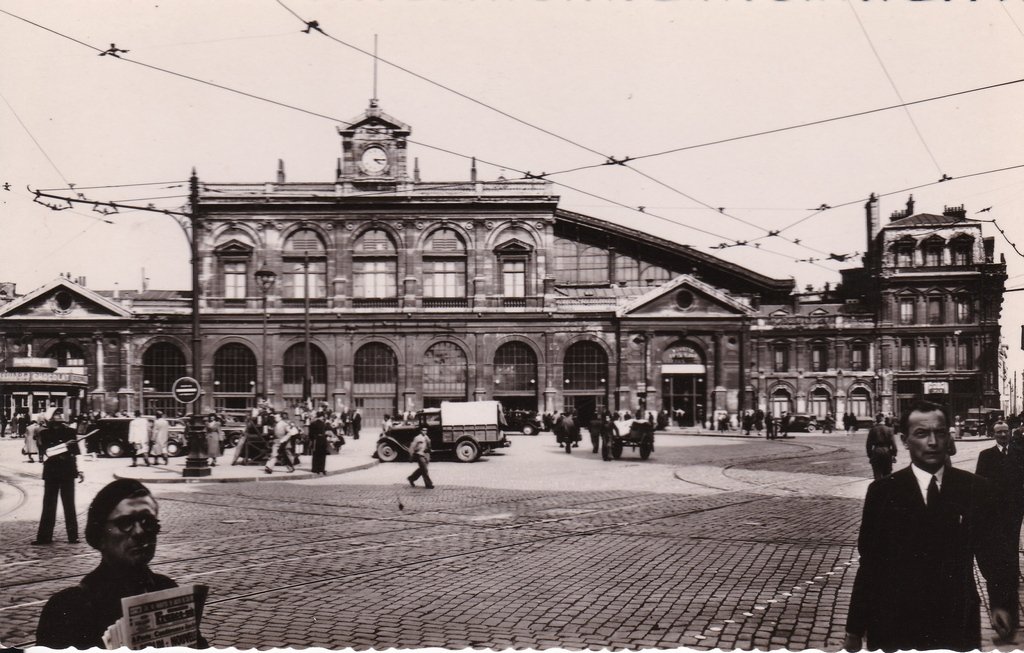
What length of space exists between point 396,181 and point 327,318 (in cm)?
875

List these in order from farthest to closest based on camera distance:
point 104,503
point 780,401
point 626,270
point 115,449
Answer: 1. point 780,401
2. point 626,270
3. point 115,449
4. point 104,503

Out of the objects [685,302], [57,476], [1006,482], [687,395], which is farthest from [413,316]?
[1006,482]

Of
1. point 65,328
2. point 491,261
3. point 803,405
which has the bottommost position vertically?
point 803,405

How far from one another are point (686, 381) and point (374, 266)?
19492 millimetres

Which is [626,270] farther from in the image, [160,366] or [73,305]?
[73,305]

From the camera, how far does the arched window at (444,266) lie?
51.6 metres

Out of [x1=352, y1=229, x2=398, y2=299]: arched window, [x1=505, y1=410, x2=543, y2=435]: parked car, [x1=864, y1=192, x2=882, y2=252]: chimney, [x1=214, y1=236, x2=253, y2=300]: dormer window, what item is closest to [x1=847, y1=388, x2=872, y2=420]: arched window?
[x1=505, y1=410, x2=543, y2=435]: parked car

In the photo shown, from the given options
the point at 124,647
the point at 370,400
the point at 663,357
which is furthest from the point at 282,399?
the point at 124,647

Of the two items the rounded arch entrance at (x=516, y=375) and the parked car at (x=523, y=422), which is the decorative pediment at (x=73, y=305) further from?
the parked car at (x=523, y=422)

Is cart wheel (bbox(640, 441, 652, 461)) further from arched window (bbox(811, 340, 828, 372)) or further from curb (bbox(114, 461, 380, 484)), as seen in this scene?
arched window (bbox(811, 340, 828, 372))

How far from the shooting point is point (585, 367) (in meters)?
51.9

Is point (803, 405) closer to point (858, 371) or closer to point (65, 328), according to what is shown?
point (858, 371)

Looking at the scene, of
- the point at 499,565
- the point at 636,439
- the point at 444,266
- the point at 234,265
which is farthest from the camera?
the point at 444,266

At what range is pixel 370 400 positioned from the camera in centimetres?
5100
